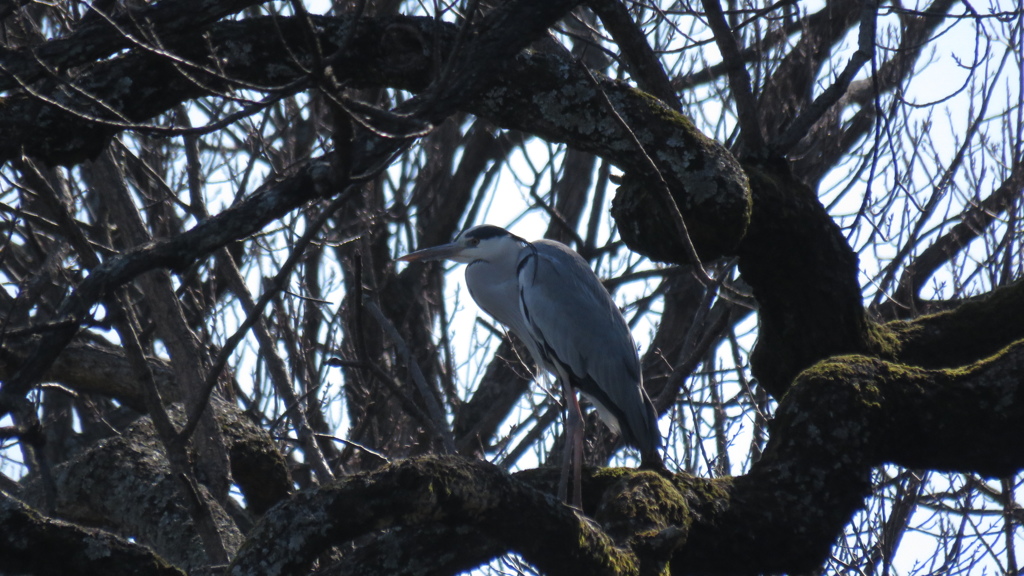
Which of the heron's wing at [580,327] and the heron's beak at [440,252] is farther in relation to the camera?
the heron's beak at [440,252]

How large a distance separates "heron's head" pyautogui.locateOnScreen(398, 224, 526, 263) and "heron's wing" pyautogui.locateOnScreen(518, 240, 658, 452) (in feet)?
1.03

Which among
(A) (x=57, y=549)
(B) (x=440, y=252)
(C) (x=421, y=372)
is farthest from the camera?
(B) (x=440, y=252)

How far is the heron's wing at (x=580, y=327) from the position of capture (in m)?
4.56

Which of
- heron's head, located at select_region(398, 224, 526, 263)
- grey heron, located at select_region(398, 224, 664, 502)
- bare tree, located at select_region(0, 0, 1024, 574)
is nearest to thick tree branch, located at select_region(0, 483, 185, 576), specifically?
bare tree, located at select_region(0, 0, 1024, 574)

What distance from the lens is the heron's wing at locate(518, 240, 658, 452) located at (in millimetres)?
4559

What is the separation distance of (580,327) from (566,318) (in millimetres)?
84

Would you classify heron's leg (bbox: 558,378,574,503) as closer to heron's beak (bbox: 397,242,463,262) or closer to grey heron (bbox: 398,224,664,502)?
grey heron (bbox: 398,224,664,502)

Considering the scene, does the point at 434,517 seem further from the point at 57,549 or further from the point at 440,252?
the point at 440,252

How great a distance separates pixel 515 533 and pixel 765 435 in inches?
124

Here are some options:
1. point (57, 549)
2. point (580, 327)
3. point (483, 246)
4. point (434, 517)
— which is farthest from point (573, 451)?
point (57, 549)

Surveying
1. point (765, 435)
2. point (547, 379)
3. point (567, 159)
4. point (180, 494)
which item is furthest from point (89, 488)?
point (567, 159)

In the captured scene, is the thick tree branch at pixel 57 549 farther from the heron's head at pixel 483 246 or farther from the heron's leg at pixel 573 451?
the heron's head at pixel 483 246

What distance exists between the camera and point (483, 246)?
221 inches

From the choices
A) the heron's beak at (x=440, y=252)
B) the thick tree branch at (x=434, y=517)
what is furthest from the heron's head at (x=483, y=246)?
the thick tree branch at (x=434, y=517)
